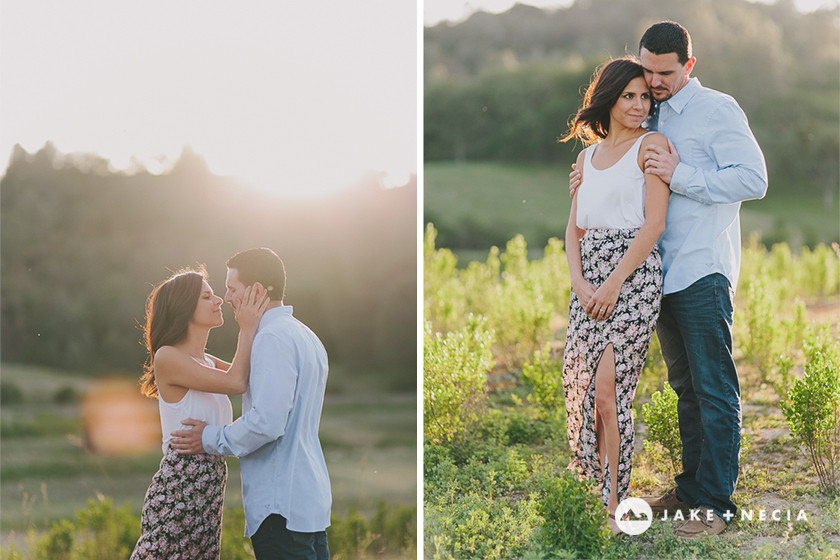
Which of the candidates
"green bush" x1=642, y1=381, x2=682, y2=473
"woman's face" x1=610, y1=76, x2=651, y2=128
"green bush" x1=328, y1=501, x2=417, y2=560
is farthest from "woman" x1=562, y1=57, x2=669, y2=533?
"green bush" x1=328, y1=501, x2=417, y2=560

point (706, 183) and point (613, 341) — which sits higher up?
point (706, 183)

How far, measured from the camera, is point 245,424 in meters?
2.06

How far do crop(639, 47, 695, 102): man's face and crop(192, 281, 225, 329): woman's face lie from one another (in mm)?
1680

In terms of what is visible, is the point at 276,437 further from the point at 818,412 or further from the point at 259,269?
the point at 818,412

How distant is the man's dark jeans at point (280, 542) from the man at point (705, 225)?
1.41 metres

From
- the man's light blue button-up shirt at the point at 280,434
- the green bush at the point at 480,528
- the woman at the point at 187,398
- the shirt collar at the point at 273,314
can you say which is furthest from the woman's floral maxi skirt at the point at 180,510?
the green bush at the point at 480,528

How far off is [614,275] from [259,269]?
119 cm

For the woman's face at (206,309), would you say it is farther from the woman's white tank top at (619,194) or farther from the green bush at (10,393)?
the green bush at (10,393)

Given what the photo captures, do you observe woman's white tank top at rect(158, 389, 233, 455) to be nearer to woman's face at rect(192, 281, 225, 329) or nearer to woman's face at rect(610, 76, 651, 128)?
woman's face at rect(192, 281, 225, 329)

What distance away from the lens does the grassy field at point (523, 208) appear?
10133mm

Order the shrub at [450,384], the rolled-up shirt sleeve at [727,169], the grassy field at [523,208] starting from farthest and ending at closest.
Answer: the grassy field at [523,208] < the shrub at [450,384] < the rolled-up shirt sleeve at [727,169]

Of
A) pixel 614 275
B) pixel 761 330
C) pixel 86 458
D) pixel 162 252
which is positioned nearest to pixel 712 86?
pixel 761 330

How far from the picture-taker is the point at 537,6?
11.9 m

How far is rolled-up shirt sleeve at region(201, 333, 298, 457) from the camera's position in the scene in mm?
2068
